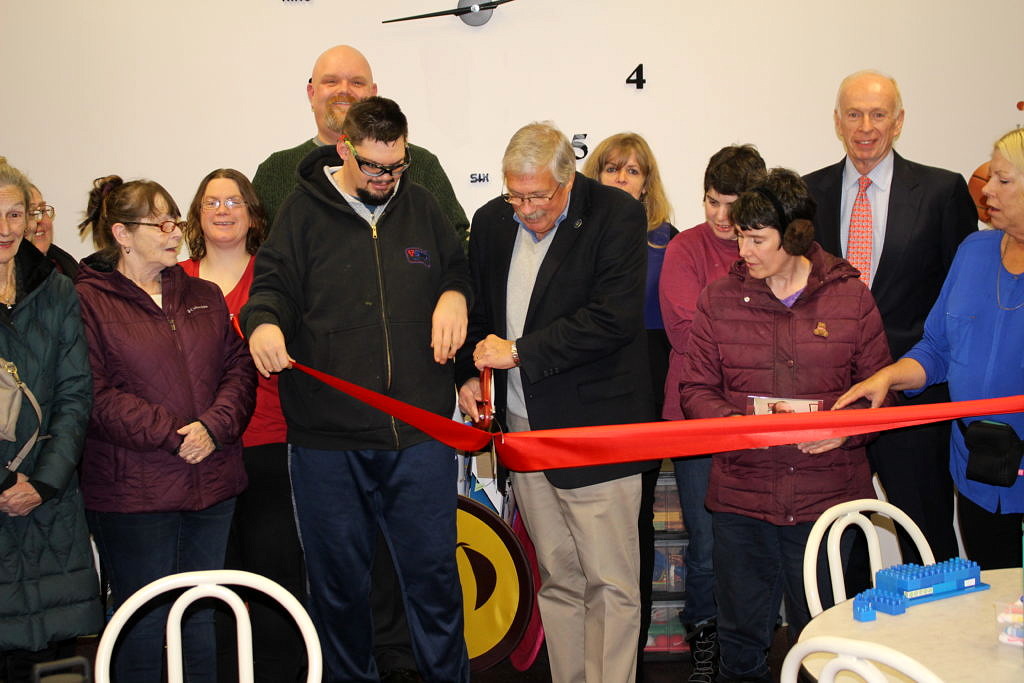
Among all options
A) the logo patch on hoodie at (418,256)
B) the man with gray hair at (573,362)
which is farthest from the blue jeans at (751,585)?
the logo patch on hoodie at (418,256)

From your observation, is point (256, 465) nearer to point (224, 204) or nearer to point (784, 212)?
point (224, 204)

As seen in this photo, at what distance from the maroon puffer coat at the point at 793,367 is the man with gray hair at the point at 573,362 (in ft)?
0.96

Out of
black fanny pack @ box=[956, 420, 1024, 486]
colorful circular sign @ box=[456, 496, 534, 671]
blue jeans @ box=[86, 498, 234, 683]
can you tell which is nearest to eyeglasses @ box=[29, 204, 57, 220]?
blue jeans @ box=[86, 498, 234, 683]

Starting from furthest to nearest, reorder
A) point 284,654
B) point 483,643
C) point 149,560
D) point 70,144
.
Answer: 1. point 70,144
2. point 483,643
3. point 284,654
4. point 149,560

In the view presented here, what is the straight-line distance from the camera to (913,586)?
2.33m

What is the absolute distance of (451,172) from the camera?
5.11 metres

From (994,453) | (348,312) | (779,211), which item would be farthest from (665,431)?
(348,312)

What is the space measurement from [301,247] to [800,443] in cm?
180

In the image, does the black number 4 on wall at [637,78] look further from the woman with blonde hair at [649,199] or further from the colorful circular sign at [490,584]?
the colorful circular sign at [490,584]

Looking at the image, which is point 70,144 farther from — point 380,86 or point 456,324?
point 456,324

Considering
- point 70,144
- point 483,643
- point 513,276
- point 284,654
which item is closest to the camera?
point 513,276

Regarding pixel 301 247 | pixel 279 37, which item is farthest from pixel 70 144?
pixel 301 247

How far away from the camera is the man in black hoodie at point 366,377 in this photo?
3.24 meters

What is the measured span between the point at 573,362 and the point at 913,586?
4.20 ft
